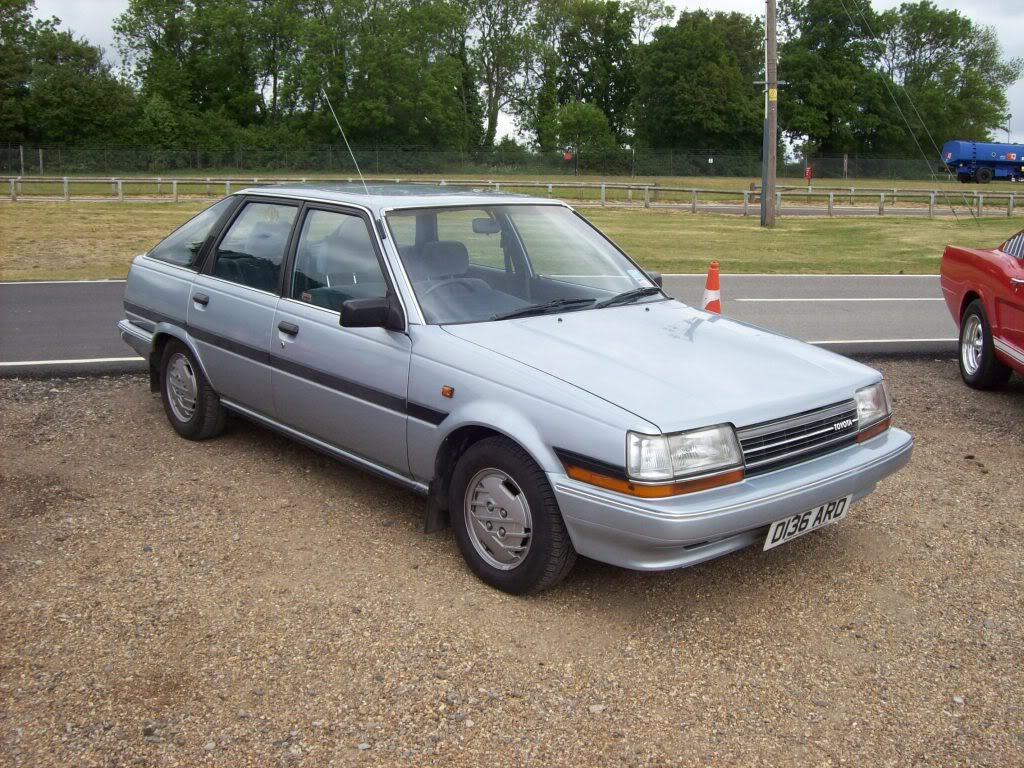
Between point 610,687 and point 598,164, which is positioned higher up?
point 598,164

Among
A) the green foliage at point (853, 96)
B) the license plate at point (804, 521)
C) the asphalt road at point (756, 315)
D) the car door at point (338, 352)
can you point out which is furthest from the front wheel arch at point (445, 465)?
the green foliage at point (853, 96)

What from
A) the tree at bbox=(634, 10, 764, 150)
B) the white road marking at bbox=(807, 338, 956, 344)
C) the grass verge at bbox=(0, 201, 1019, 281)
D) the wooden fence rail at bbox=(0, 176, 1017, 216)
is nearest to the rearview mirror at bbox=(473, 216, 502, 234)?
the white road marking at bbox=(807, 338, 956, 344)

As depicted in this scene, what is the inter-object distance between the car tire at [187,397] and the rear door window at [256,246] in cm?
62

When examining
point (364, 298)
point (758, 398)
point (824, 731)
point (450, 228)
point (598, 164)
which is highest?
point (598, 164)

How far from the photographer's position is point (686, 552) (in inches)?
156

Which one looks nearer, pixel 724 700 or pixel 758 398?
pixel 724 700

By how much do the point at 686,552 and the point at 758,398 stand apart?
26.5 inches

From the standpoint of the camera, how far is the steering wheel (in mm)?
4879

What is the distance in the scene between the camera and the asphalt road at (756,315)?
880 centimetres

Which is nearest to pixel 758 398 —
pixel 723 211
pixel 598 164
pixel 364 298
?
pixel 364 298

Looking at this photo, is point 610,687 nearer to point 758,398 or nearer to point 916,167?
point 758,398

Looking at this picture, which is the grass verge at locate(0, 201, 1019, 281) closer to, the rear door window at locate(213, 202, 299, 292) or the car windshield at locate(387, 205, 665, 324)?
the rear door window at locate(213, 202, 299, 292)

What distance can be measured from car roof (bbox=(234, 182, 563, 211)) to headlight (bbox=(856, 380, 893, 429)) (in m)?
2.12

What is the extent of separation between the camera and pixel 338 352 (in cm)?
498
